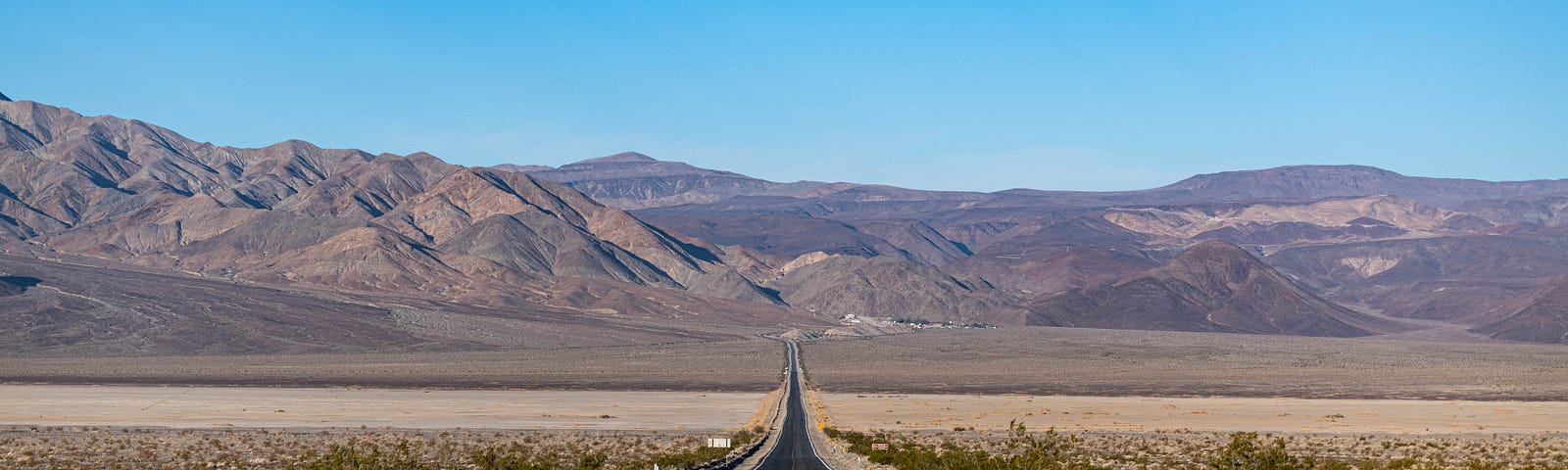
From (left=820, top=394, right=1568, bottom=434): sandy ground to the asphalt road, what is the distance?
1.93m

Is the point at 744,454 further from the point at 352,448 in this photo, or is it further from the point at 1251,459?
the point at 1251,459

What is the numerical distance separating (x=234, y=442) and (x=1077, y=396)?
173 ft

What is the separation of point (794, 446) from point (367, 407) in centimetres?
3139

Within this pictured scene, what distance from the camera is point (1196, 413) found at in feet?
242

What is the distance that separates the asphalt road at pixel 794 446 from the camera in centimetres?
4350

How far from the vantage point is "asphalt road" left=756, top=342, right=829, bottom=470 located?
1713 inches

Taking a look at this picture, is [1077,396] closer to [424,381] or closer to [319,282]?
[424,381]

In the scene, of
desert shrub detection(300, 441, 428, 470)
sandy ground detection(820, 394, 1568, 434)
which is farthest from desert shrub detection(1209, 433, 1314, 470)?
desert shrub detection(300, 441, 428, 470)

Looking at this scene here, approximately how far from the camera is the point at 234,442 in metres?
50.9

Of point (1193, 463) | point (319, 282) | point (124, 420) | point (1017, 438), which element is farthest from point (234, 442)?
point (319, 282)

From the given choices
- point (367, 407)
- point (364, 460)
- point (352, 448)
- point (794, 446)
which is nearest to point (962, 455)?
point (794, 446)

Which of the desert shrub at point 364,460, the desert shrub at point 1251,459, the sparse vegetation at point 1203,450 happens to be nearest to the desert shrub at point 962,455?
the sparse vegetation at point 1203,450

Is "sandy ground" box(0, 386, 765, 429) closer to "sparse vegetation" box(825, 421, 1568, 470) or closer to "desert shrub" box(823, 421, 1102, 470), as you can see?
"desert shrub" box(823, 421, 1102, 470)

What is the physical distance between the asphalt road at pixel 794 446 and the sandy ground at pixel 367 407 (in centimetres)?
239
